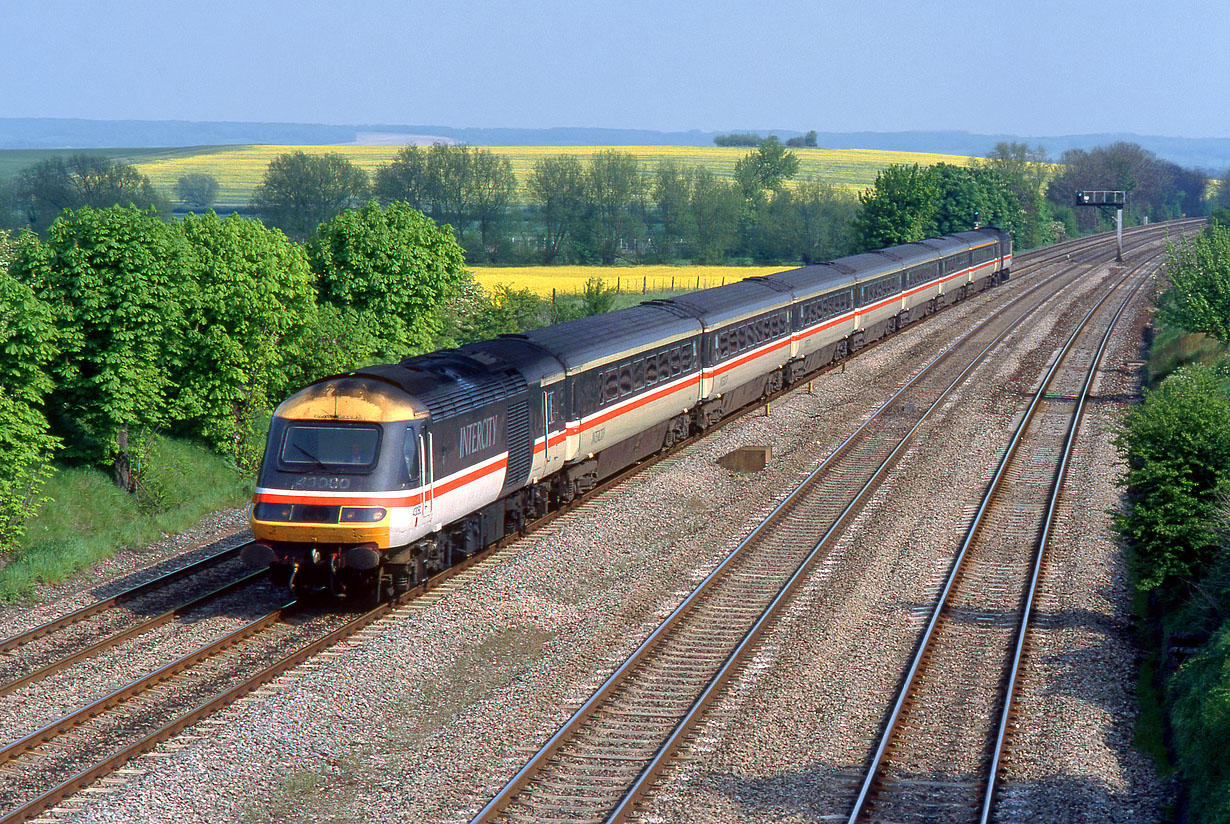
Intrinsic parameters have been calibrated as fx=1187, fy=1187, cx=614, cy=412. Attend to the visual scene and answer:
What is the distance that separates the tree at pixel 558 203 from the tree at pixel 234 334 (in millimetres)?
72617

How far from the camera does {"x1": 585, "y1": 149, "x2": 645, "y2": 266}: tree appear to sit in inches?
3952

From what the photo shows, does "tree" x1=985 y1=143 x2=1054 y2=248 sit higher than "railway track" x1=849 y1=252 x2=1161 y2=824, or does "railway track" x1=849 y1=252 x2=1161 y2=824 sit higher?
"tree" x1=985 y1=143 x2=1054 y2=248

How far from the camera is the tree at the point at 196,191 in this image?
118m

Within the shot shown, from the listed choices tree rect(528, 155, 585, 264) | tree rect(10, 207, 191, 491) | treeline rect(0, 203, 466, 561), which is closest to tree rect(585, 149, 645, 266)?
tree rect(528, 155, 585, 264)

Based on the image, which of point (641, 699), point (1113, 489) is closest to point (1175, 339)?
point (1113, 489)

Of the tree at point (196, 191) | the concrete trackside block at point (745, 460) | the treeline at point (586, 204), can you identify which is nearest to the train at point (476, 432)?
the concrete trackside block at point (745, 460)

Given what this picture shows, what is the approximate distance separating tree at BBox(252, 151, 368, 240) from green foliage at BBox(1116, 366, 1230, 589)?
79174 millimetres

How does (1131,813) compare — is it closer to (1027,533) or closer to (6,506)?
(1027,533)

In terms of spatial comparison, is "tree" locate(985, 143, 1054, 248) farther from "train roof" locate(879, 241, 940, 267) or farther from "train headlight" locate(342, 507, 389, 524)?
"train headlight" locate(342, 507, 389, 524)

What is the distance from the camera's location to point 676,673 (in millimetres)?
15250

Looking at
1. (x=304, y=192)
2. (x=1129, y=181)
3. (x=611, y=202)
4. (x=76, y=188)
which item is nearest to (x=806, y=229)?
(x=611, y=202)

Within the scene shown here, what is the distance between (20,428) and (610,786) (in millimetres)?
12653

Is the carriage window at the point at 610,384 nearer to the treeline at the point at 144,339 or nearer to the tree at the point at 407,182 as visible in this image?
the treeline at the point at 144,339

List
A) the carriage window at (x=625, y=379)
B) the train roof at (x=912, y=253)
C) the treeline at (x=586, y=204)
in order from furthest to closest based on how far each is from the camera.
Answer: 1. the treeline at (x=586, y=204)
2. the train roof at (x=912, y=253)
3. the carriage window at (x=625, y=379)
